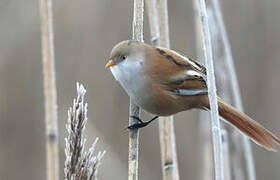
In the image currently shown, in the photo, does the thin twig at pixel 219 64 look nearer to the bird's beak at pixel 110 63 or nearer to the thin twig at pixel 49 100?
the bird's beak at pixel 110 63

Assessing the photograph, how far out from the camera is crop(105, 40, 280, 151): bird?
80.0 inches

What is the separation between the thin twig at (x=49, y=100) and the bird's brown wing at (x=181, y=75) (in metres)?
0.54

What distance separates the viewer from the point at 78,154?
1493 mm

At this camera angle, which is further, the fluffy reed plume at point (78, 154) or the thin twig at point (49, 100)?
the thin twig at point (49, 100)

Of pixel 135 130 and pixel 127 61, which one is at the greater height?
pixel 127 61

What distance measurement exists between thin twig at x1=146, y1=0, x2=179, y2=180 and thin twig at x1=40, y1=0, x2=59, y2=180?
1.68ft

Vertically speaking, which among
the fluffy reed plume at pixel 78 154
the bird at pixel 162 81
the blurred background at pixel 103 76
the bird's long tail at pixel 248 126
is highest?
the blurred background at pixel 103 76

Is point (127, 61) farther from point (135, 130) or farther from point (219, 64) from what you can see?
point (219, 64)

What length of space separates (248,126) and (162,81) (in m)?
0.47

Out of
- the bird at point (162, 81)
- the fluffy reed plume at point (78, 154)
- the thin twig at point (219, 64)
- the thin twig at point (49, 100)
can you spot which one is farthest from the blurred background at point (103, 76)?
the fluffy reed plume at point (78, 154)

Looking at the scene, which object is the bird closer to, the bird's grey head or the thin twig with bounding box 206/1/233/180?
the bird's grey head

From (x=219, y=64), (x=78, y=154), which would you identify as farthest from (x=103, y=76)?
(x=78, y=154)

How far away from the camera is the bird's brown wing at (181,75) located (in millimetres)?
2088

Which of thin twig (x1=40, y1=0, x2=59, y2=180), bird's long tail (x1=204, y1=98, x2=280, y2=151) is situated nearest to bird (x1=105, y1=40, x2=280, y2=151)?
bird's long tail (x1=204, y1=98, x2=280, y2=151)
